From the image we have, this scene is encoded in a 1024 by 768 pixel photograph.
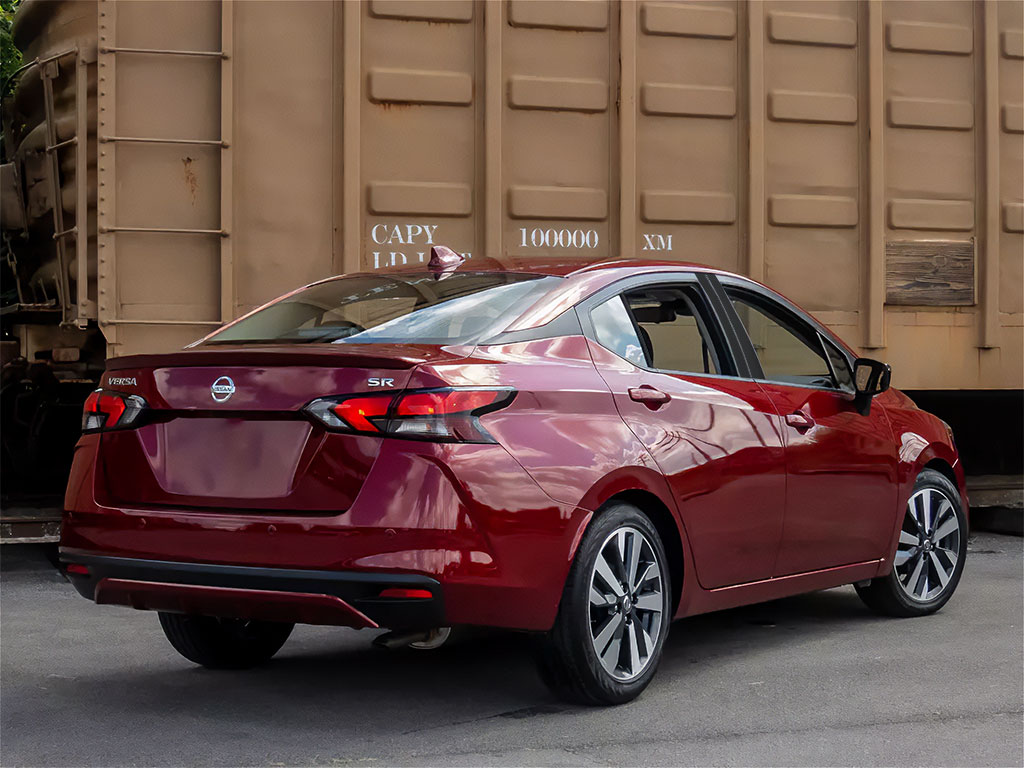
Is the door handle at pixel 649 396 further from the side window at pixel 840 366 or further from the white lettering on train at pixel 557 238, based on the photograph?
the white lettering on train at pixel 557 238

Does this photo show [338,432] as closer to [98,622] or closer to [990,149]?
[98,622]

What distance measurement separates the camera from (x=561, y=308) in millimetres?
4551

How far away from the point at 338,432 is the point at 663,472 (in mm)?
1189

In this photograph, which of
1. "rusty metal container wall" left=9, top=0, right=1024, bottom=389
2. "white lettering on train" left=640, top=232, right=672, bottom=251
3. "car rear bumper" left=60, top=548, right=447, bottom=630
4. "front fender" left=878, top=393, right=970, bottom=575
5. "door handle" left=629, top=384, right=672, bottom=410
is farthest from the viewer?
"white lettering on train" left=640, top=232, right=672, bottom=251

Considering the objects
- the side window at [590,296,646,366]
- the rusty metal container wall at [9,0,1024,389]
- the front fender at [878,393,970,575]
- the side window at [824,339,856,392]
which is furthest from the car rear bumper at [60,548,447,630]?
the rusty metal container wall at [9,0,1024,389]

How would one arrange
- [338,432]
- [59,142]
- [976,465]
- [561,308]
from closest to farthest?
[338,432]
[561,308]
[59,142]
[976,465]

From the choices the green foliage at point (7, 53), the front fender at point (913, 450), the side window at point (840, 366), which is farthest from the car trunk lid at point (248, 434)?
the green foliage at point (7, 53)

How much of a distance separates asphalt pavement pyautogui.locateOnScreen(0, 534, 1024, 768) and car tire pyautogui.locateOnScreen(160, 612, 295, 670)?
9 centimetres

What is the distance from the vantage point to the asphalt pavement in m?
3.92

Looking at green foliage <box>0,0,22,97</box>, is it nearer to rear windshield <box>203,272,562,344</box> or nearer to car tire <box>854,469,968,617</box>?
rear windshield <box>203,272,562,344</box>

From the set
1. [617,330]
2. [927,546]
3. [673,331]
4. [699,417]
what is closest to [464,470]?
[617,330]

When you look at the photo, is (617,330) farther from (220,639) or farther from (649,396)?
(220,639)

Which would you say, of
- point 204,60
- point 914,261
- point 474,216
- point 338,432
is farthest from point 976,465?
point 338,432

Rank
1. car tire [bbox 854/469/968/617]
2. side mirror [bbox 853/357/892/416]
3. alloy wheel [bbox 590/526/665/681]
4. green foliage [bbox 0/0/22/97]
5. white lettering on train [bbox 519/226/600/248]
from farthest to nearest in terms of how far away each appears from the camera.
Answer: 1. green foliage [bbox 0/0/22/97]
2. white lettering on train [bbox 519/226/600/248]
3. car tire [bbox 854/469/968/617]
4. side mirror [bbox 853/357/892/416]
5. alloy wheel [bbox 590/526/665/681]
